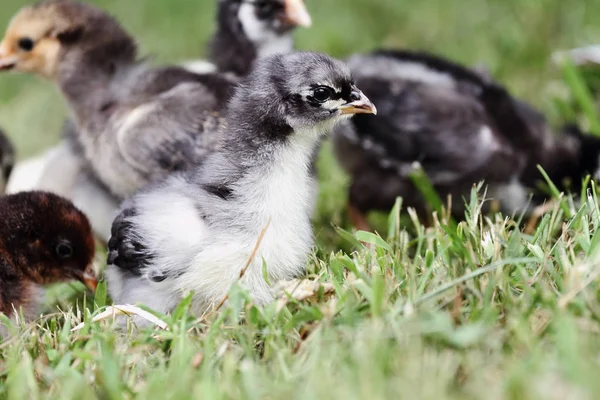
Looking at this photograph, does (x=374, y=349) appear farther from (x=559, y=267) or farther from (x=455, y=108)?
(x=455, y=108)

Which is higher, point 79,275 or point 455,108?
point 455,108

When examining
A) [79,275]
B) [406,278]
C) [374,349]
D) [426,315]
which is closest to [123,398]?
[374,349]

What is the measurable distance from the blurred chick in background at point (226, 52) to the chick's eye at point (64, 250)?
0.58m

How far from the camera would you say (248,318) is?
6.07 ft

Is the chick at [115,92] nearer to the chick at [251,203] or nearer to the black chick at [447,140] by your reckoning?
the chick at [251,203]

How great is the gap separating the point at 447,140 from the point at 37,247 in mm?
1609

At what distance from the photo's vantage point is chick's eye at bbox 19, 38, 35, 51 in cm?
309

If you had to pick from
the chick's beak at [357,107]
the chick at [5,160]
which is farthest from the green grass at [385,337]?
the chick at [5,160]

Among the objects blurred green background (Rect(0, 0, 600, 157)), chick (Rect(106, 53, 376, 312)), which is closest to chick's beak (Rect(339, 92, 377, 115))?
chick (Rect(106, 53, 376, 312))

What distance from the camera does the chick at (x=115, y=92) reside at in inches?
109

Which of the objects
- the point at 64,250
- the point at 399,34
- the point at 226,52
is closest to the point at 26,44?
the point at 226,52

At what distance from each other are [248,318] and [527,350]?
613 millimetres

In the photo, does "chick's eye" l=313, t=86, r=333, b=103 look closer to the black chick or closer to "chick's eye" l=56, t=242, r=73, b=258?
"chick's eye" l=56, t=242, r=73, b=258

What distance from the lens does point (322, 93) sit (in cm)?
222
